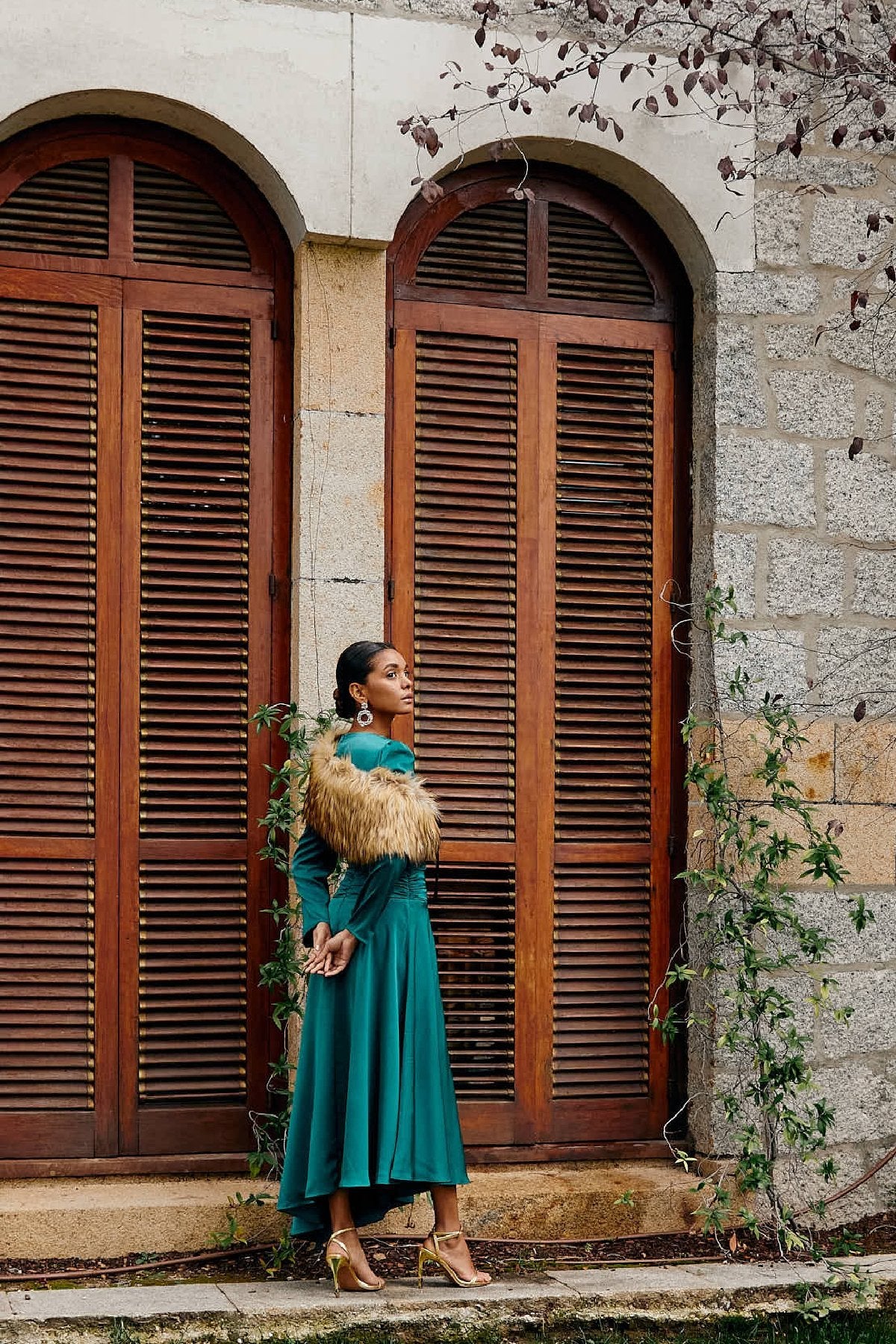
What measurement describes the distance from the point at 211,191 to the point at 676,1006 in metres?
3.10

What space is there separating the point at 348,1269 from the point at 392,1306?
187 mm

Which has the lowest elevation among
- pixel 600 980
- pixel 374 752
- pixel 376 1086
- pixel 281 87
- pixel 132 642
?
pixel 376 1086

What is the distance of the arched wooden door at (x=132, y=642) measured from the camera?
5234 mm

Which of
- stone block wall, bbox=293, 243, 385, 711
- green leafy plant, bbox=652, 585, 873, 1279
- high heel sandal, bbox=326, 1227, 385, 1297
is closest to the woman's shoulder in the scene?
stone block wall, bbox=293, 243, 385, 711

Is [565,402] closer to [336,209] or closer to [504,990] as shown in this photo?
[336,209]

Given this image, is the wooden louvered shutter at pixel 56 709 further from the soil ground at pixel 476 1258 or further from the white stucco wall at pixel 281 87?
the white stucco wall at pixel 281 87

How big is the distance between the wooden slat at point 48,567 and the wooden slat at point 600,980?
1627mm

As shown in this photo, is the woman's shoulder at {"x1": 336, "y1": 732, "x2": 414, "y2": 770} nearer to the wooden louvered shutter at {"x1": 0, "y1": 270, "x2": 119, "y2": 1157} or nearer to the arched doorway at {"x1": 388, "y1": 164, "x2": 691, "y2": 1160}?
the arched doorway at {"x1": 388, "y1": 164, "x2": 691, "y2": 1160}

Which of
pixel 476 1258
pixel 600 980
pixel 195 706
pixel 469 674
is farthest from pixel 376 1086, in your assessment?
pixel 469 674

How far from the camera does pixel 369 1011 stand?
4672 millimetres

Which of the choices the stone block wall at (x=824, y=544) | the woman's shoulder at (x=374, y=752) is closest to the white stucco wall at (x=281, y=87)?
the stone block wall at (x=824, y=544)

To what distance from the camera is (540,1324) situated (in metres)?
4.64

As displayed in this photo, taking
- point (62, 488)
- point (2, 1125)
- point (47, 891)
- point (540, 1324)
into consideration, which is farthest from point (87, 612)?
point (540, 1324)

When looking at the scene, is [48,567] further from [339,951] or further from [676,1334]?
[676,1334]
